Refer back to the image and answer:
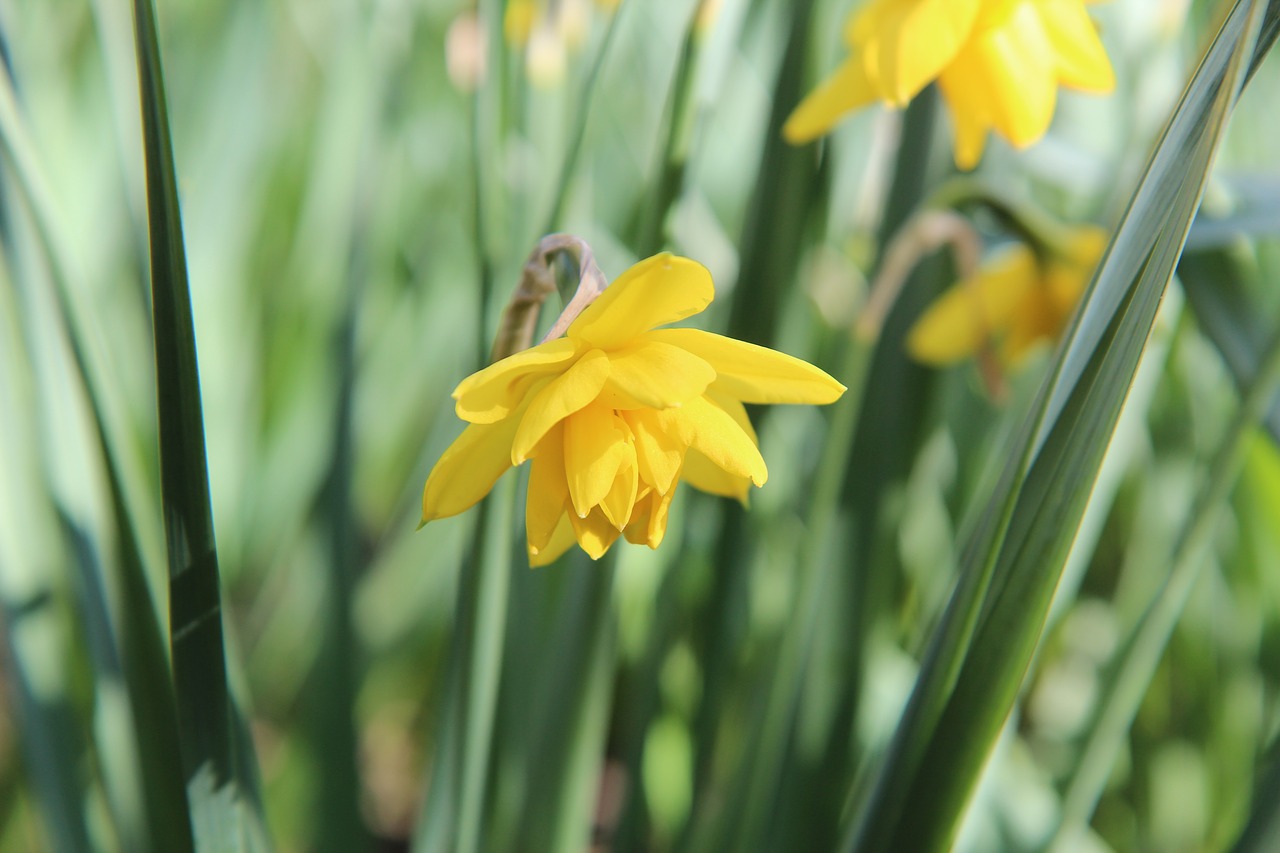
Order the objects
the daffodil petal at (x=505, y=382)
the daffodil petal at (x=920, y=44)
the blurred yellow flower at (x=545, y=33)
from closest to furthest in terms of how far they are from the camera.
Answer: the daffodil petal at (x=505, y=382)
the daffodil petal at (x=920, y=44)
the blurred yellow flower at (x=545, y=33)

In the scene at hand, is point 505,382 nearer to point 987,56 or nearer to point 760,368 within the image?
point 760,368

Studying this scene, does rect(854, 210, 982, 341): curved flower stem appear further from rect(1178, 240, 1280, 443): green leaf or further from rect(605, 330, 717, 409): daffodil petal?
rect(605, 330, 717, 409): daffodil petal

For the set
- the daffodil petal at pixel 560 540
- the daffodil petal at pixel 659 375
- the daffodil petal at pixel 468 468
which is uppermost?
the daffodil petal at pixel 659 375

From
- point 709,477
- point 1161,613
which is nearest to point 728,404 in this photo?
point 709,477

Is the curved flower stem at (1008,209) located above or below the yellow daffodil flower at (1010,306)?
above

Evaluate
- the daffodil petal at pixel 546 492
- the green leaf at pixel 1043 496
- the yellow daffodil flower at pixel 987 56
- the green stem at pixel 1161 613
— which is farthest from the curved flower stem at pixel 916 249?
the daffodil petal at pixel 546 492

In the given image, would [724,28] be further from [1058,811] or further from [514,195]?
[1058,811]

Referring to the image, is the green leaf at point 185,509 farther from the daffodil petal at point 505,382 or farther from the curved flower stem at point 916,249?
the curved flower stem at point 916,249

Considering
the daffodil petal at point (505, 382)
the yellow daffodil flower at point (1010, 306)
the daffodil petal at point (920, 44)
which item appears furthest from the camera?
the yellow daffodil flower at point (1010, 306)
